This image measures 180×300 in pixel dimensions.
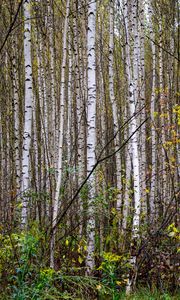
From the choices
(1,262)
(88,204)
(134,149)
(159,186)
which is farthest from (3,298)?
(159,186)

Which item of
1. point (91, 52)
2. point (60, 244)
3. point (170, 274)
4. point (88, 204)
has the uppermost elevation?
point (91, 52)

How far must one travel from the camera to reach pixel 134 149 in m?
6.77

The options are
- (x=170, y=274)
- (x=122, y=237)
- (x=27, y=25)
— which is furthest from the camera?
(x=27, y=25)

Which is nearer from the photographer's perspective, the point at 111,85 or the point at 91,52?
the point at 91,52

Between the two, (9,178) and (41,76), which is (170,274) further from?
(9,178)

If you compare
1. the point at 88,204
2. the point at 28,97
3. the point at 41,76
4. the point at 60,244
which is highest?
the point at 41,76

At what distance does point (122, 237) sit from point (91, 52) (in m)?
2.92

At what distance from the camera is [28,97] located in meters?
6.74

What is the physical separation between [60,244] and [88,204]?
109 cm

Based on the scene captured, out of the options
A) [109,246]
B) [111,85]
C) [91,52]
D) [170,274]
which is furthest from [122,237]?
[111,85]

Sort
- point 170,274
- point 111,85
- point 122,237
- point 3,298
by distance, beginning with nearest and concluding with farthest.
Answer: point 3,298 < point 170,274 < point 122,237 < point 111,85

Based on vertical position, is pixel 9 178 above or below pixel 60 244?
above

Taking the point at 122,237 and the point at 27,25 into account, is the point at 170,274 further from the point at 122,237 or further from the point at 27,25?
the point at 27,25

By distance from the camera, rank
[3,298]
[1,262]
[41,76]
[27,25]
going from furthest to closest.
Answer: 1. [41,76]
2. [27,25]
3. [1,262]
4. [3,298]
